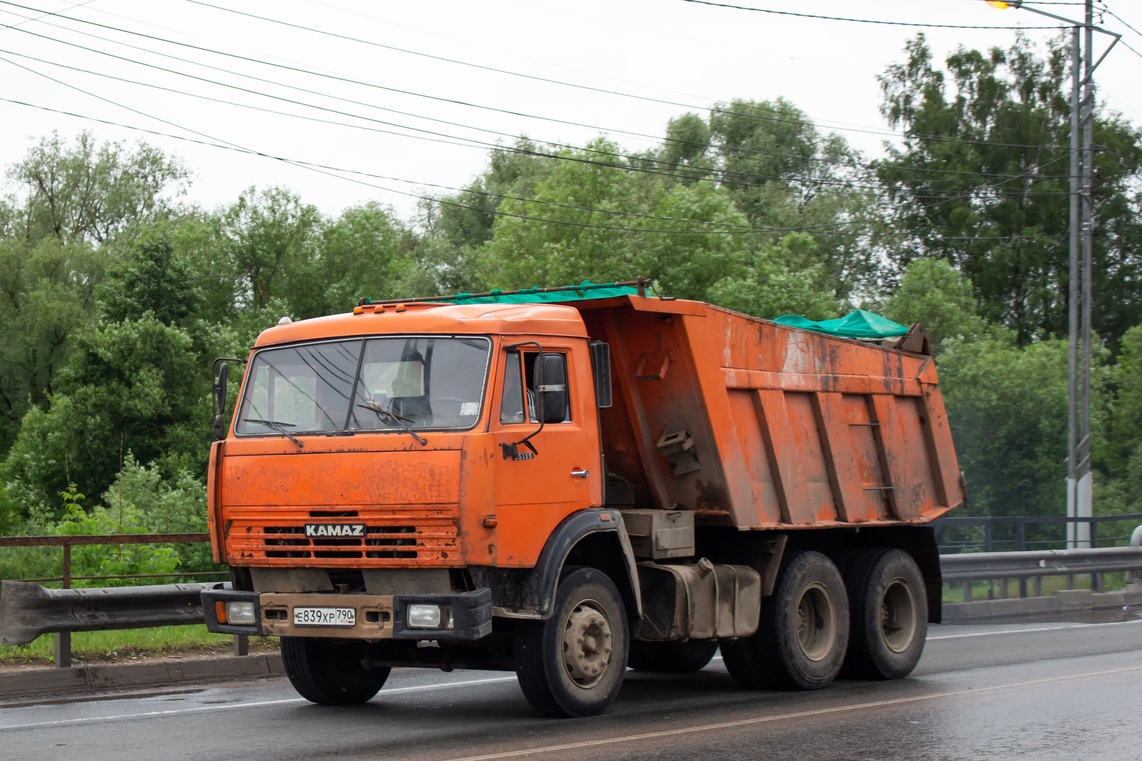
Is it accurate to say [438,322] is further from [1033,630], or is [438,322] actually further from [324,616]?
[1033,630]

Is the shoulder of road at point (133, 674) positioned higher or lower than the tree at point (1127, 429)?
lower

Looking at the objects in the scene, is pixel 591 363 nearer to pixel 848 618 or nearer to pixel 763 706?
pixel 763 706

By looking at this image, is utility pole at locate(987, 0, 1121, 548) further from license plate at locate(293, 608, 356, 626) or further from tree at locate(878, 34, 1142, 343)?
tree at locate(878, 34, 1142, 343)

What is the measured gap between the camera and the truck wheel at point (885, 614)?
10891mm

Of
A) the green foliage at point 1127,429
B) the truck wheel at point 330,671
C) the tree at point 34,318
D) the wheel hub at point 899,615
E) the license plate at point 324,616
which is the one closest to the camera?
the license plate at point 324,616

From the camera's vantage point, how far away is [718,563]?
10.1 metres

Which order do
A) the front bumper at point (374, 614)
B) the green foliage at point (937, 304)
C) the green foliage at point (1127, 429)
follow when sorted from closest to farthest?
the front bumper at point (374, 614), the green foliage at point (1127, 429), the green foliage at point (937, 304)

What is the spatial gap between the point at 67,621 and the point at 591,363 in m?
4.92

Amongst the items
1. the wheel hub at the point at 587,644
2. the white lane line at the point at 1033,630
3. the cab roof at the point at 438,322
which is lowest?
the white lane line at the point at 1033,630

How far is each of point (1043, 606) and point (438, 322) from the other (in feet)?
42.9

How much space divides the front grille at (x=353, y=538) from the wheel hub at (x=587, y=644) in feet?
3.71

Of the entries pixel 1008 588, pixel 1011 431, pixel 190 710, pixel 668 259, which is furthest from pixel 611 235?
pixel 190 710

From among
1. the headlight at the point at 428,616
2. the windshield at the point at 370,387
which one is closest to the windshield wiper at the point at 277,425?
the windshield at the point at 370,387

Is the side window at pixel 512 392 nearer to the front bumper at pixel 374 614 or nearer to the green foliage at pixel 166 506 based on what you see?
the front bumper at pixel 374 614
